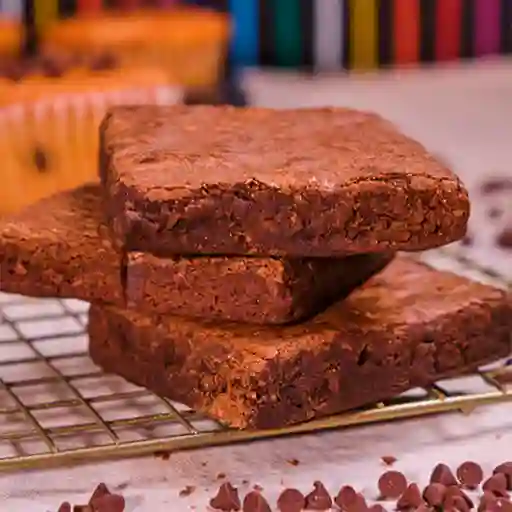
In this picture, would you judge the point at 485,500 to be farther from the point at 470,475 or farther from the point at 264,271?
the point at 264,271

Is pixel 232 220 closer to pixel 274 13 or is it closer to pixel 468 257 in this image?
pixel 468 257

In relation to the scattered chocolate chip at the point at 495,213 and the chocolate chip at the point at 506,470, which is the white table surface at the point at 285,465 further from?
the scattered chocolate chip at the point at 495,213

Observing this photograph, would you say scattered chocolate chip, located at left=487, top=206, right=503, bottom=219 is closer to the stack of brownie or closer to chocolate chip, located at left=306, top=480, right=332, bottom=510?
the stack of brownie

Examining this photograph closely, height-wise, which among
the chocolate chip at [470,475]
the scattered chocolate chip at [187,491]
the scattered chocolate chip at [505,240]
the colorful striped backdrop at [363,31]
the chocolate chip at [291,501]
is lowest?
the scattered chocolate chip at [505,240]

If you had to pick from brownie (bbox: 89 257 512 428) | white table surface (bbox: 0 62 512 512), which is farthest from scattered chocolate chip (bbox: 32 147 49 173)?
white table surface (bbox: 0 62 512 512)

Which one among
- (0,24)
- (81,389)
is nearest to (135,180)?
(81,389)

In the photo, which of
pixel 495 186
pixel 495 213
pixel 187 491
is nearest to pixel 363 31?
pixel 495 186

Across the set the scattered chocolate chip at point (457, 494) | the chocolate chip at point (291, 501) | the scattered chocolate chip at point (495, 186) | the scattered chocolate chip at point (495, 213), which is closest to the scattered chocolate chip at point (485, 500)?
the scattered chocolate chip at point (457, 494)
